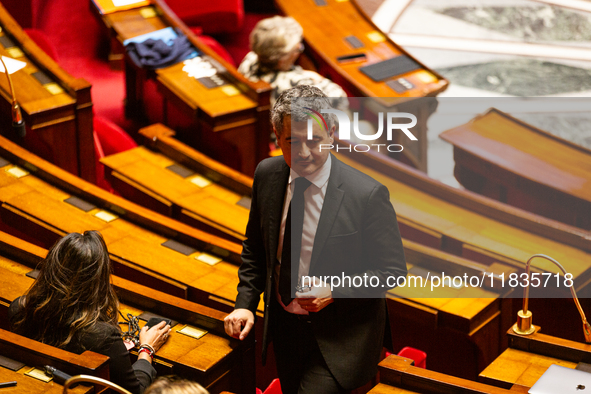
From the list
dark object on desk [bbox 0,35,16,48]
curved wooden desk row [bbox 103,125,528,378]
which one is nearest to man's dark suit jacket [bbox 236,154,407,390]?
curved wooden desk row [bbox 103,125,528,378]

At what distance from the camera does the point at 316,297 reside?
112 centimetres

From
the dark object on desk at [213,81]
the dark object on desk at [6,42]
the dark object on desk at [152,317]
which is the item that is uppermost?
the dark object on desk at [6,42]

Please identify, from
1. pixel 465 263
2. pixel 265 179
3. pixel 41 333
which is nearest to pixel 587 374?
pixel 465 263

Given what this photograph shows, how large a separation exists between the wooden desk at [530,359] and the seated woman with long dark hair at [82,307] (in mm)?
633

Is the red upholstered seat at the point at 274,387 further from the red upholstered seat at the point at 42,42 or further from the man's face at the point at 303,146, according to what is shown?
the red upholstered seat at the point at 42,42

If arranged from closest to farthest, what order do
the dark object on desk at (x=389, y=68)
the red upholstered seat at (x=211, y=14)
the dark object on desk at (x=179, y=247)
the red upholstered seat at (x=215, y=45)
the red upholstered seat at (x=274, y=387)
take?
the red upholstered seat at (x=274, y=387) < the dark object on desk at (x=179, y=247) < the dark object on desk at (x=389, y=68) < the red upholstered seat at (x=215, y=45) < the red upholstered seat at (x=211, y=14)

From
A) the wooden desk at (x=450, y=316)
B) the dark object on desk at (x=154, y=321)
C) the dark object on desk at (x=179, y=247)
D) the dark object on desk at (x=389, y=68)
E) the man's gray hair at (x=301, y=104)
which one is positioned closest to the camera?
the man's gray hair at (x=301, y=104)

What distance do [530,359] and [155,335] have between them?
72 cm

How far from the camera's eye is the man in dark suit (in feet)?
3.74

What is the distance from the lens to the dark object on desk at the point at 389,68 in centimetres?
300

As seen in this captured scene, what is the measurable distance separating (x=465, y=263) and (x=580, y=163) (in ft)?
2.60

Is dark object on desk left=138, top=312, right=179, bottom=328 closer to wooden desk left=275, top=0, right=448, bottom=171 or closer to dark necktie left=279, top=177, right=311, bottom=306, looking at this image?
dark necktie left=279, top=177, right=311, bottom=306

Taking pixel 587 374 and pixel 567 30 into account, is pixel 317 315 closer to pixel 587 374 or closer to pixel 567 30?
pixel 587 374

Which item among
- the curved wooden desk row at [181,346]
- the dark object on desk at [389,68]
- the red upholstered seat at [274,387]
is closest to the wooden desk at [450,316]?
the red upholstered seat at [274,387]
